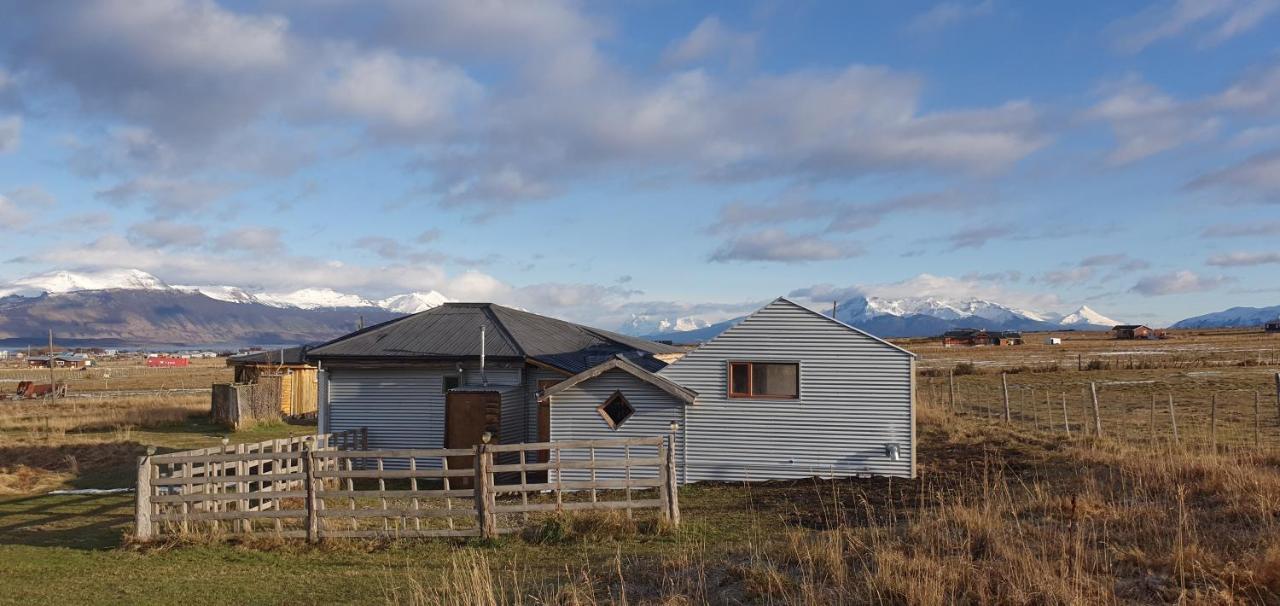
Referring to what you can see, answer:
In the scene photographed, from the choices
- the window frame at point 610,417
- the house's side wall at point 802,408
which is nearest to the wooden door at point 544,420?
the window frame at point 610,417

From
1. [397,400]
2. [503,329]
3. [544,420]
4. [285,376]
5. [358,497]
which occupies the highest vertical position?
[503,329]

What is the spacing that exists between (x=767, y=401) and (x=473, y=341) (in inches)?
347

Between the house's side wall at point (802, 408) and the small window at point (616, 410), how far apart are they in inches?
52.2

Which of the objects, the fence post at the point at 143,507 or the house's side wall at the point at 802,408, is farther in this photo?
the house's side wall at the point at 802,408

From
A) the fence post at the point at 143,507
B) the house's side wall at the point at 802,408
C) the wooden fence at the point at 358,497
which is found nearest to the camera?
the wooden fence at the point at 358,497

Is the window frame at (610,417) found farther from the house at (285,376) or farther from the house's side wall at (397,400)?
the house at (285,376)

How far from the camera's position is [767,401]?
2256 cm

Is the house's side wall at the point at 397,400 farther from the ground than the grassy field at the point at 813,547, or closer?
farther from the ground

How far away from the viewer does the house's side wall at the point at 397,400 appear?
82.3ft

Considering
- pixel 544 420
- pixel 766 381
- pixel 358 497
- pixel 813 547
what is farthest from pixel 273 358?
pixel 813 547

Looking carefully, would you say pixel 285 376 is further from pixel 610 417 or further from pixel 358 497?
pixel 358 497

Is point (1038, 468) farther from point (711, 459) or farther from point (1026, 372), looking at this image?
point (1026, 372)

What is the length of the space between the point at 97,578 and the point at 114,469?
1352 centimetres

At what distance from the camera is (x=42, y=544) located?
14.6m
